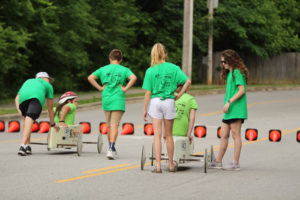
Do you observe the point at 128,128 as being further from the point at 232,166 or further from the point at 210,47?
the point at 210,47

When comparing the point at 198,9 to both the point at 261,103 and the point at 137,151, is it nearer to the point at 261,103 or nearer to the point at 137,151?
the point at 261,103

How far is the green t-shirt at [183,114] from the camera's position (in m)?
11.3

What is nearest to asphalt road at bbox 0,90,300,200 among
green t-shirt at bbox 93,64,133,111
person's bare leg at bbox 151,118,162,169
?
person's bare leg at bbox 151,118,162,169

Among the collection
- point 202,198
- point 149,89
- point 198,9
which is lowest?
point 202,198

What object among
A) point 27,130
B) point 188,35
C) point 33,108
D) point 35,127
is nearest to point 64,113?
point 33,108

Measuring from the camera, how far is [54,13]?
28.2m

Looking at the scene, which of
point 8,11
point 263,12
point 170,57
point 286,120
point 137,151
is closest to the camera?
point 137,151

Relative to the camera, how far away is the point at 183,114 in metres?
11.3

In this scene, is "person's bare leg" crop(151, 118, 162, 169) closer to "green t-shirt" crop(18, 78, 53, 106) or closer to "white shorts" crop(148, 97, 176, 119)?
"white shorts" crop(148, 97, 176, 119)

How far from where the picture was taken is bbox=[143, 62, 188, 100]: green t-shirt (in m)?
10.7

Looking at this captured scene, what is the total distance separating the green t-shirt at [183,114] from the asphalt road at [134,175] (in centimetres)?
61

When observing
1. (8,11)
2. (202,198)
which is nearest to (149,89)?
(202,198)

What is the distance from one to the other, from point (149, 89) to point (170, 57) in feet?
92.4

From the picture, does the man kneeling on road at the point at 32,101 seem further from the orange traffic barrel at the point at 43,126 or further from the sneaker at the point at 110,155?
the sneaker at the point at 110,155
